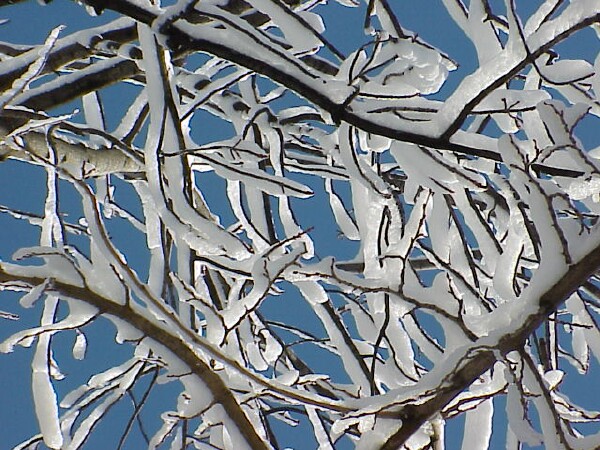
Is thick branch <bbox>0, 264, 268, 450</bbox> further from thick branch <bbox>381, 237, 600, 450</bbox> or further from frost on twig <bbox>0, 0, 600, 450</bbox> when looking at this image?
thick branch <bbox>381, 237, 600, 450</bbox>

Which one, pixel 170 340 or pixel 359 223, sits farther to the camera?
pixel 359 223

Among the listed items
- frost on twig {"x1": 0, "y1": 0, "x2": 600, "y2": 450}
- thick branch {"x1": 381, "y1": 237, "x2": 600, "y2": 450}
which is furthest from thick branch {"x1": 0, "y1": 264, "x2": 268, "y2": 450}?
thick branch {"x1": 381, "y1": 237, "x2": 600, "y2": 450}

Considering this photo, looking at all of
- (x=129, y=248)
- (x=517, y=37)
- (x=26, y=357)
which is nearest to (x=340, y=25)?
(x=129, y=248)

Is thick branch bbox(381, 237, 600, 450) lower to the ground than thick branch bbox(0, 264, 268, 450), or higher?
lower

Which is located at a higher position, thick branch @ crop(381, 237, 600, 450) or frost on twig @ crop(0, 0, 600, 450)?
frost on twig @ crop(0, 0, 600, 450)

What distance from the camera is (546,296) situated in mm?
665

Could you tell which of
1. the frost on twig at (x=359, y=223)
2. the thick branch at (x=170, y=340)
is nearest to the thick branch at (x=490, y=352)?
the frost on twig at (x=359, y=223)

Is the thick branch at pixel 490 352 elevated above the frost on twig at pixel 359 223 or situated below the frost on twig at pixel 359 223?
below

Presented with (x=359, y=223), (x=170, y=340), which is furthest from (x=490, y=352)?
(x=359, y=223)

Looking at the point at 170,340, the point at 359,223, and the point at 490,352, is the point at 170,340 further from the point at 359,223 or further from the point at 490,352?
the point at 359,223

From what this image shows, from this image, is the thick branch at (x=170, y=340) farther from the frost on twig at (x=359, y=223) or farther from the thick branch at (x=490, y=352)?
the thick branch at (x=490, y=352)

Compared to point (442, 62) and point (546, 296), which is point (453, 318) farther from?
point (442, 62)

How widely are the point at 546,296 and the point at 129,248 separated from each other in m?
6.75

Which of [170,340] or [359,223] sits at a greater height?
[359,223]
